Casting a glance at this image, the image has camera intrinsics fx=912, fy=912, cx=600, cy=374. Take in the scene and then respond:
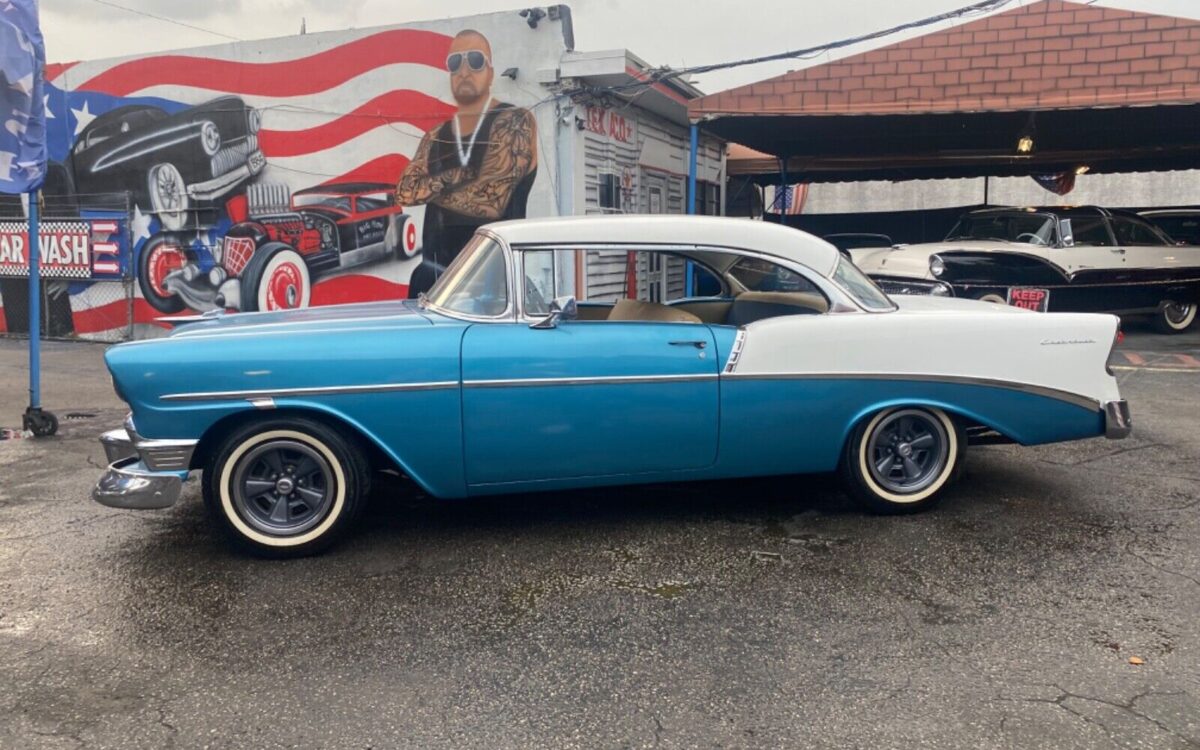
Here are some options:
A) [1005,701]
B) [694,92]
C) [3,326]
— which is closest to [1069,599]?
[1005,701]

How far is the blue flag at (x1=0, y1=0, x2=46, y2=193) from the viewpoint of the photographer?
6242 mm

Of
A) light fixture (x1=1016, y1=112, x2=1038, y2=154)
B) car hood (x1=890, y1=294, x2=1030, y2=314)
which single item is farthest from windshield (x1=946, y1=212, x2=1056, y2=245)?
car hood (x1=890, y1=294, x2=1030, y2=314)

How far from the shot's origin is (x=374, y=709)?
287cm

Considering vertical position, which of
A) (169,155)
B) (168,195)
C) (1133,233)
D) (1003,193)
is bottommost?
(1133,233)

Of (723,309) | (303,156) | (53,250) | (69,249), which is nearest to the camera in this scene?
(723,309)

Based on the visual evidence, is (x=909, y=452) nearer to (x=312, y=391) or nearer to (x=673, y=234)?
(x=673, y=234)

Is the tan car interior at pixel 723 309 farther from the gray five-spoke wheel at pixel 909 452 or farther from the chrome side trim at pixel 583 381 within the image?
the gray five-spoke wheel at pixel 909 452

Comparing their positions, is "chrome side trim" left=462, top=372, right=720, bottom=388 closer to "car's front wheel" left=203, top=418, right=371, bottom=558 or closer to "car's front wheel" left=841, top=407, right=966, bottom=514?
"car's front wheel" left=203, top=418, right=371, bottom=558

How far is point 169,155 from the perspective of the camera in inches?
497

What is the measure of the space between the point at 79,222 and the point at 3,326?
223cm

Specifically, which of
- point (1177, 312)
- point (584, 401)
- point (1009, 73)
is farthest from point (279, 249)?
point (1177, 312)

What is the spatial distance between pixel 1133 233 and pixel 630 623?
12011mm

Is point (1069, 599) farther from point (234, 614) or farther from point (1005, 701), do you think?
point (234, 614)

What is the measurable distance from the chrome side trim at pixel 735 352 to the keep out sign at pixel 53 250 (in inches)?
472
